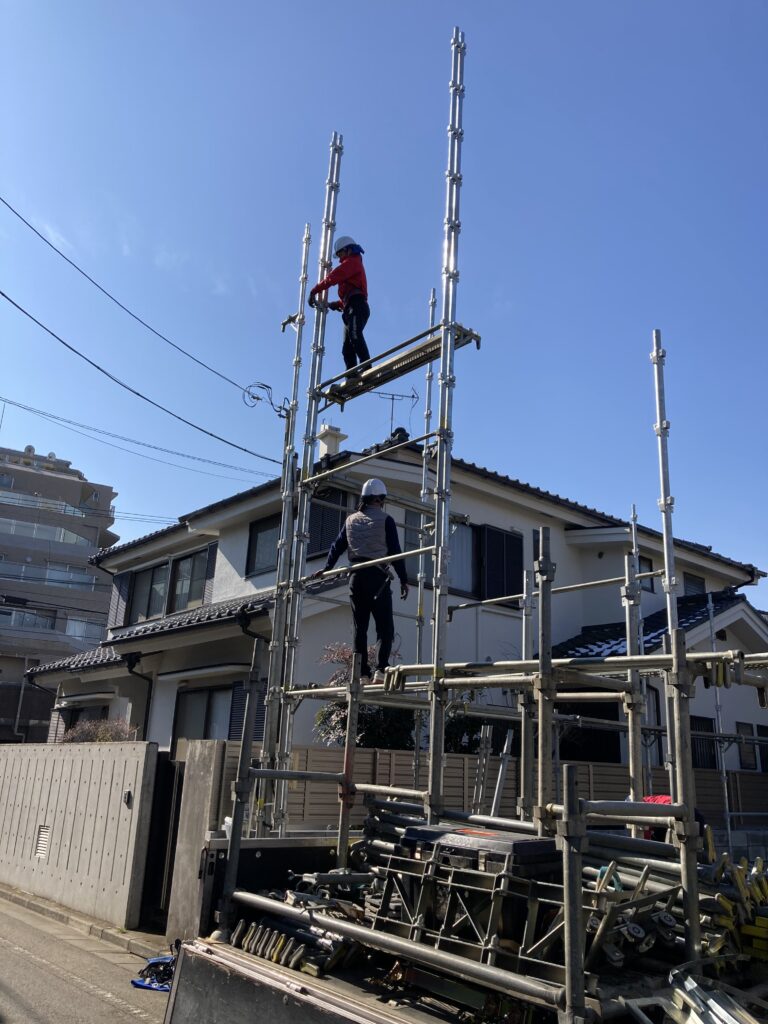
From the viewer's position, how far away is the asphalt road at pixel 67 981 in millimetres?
5723

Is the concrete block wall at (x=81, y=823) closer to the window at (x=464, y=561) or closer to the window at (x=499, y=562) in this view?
the window at (x=464, y=561)

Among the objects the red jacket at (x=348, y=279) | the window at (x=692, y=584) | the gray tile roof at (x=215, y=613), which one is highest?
the red jacket at (x=348, y=279)

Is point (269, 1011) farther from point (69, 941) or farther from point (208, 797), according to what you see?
point (69, 941)

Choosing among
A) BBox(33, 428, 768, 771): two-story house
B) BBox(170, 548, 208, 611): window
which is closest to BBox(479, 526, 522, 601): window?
BBox(33, 428, 768, 771): two-story house

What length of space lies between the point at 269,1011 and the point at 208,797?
3819mm

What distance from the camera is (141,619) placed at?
18.5 m

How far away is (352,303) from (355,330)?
0.29 metres

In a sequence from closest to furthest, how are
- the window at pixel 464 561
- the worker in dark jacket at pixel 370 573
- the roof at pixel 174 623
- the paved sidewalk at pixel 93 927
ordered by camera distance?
the worker in dark jacket at pixel 370 573 < the paved sidewalk at pixel 93 927 < the roof at pixel 174 623 < the window at pixel 464 561

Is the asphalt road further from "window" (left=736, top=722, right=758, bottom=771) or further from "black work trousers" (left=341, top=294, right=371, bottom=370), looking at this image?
"window" (left=736, top=722, right=758, bottom=771)

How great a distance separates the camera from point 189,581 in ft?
57.1

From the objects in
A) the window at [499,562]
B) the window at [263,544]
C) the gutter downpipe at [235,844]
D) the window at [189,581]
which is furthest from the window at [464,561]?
the gutter downpipe at [235,844]

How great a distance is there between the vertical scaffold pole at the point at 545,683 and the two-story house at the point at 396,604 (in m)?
7.53

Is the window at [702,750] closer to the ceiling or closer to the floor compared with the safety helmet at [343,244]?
closer to the floor

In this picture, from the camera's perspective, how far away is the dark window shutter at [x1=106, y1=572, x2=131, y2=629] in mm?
19172
